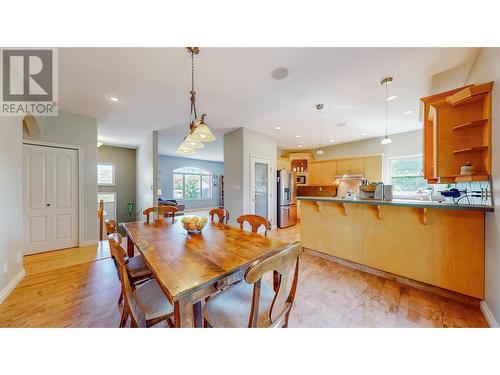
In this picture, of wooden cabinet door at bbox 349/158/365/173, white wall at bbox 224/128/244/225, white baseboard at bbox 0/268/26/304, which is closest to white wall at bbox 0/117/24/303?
white baseboard at bbox 0/268/26/304

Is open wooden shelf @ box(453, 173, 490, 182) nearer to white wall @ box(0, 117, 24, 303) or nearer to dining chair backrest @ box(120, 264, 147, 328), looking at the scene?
dining chair backrest @ box(120, 264, 147, 328)

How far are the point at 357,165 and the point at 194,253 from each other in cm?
581

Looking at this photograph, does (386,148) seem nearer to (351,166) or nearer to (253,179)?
(351,166)

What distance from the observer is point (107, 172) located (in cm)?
597

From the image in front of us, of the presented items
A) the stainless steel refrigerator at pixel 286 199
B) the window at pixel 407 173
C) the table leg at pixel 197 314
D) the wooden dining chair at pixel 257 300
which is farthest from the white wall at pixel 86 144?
the window at pixel 407 173

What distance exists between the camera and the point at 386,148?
520 centimetres

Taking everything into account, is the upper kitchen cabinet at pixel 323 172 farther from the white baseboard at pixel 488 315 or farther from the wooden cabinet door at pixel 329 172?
the white baseboard at pixel 488 315

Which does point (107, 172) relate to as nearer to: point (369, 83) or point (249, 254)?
point (249, 254)

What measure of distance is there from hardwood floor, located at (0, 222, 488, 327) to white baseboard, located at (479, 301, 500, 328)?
1.6 inches

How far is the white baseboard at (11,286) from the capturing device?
180cm

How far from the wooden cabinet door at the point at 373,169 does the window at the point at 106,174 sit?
27.8 ft
